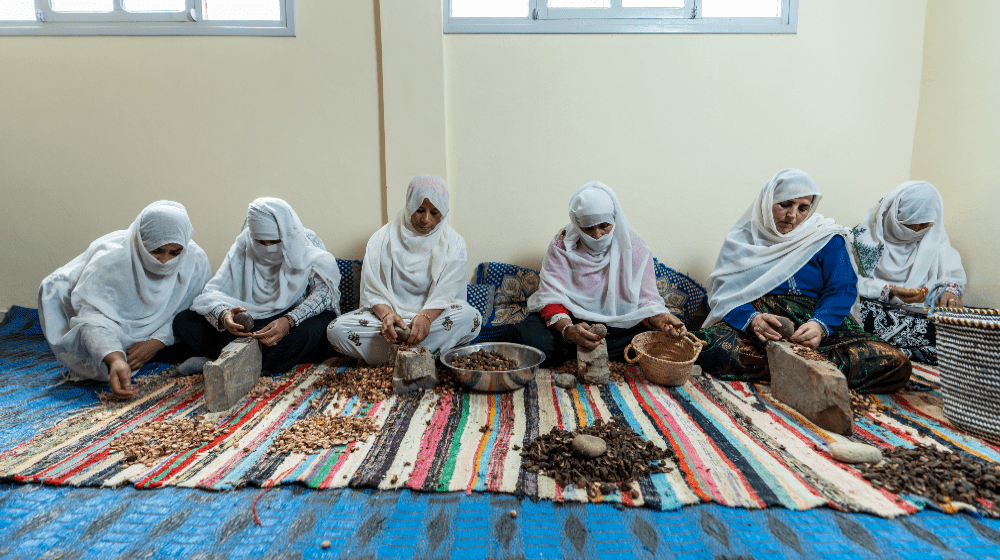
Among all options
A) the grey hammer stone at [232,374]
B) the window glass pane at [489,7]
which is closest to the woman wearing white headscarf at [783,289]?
the window glass pane at [489,7]

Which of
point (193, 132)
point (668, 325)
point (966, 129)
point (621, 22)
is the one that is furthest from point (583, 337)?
point (193, 132)

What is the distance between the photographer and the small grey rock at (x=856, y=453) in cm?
187

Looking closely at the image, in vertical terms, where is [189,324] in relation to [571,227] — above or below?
below

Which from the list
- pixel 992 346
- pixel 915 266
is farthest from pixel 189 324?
pixel 915 266

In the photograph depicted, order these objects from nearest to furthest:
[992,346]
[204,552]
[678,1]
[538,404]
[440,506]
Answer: [204,552]
[440,506]
[992,346]
[538,404]
[678,1]

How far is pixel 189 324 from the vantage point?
304 centimetres

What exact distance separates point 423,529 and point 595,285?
2.03 meters

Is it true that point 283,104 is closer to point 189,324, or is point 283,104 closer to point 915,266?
point 189,324

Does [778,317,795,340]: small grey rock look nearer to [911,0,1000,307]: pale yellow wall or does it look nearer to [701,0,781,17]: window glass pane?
[911,0,1000,307]: pale yellow wall

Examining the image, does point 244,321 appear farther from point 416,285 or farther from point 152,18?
point 152,18

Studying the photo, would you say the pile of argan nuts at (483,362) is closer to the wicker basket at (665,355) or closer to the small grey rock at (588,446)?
the wicker basket at (665,355)

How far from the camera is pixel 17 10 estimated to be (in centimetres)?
382

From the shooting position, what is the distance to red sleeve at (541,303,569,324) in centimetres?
310

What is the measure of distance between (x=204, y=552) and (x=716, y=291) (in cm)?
292
